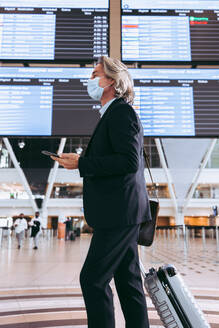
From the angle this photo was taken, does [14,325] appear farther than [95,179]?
Yes

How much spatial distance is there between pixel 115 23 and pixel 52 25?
2.70 feet

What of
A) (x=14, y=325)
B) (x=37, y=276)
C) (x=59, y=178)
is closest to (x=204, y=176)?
(x=59, y=178)

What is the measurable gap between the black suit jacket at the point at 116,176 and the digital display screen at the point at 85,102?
204 centimetres

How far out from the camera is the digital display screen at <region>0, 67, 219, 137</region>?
11.3 ft

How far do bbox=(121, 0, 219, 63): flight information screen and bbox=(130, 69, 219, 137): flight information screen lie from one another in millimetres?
189

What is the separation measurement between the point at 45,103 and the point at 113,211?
2538mm

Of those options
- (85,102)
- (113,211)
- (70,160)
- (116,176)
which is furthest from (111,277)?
(85,102)

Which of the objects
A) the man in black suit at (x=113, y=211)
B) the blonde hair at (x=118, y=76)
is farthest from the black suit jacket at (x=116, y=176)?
the blonde hair at (x=118, y=76)

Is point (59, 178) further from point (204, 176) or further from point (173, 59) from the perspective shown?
point (173, 59)

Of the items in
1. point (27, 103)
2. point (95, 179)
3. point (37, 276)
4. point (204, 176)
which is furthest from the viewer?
point (204, 176)

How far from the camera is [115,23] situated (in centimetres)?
373

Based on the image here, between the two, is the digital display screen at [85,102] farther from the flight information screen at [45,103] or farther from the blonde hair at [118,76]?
the blonde hair at [118,76]

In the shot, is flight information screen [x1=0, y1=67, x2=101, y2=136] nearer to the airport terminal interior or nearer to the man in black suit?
the airport terminal interior

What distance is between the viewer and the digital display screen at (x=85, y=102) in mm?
3434
